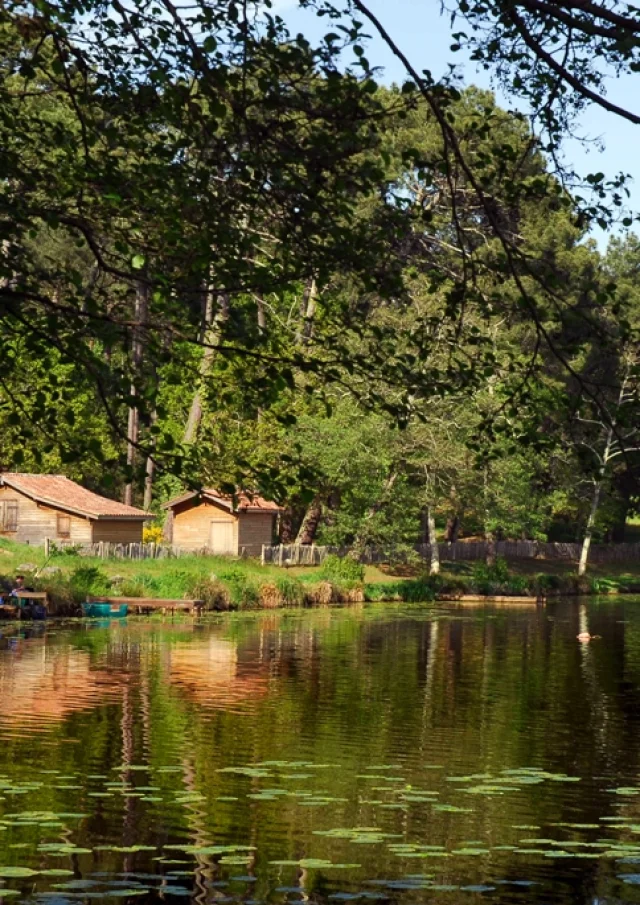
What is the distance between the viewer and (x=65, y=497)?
76.1m

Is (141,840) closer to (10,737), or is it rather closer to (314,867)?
(314,867)

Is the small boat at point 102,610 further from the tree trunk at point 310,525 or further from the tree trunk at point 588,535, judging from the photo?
the tree trunk at point 588,535

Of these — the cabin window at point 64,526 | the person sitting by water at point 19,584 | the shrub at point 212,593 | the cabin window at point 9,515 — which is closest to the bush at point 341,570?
the shrub at point 212,593

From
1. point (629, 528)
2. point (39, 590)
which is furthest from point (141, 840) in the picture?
point (629, 528)

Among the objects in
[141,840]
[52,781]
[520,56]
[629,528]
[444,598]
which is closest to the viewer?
[520,56]

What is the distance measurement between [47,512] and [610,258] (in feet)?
166

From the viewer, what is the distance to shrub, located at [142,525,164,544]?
280 ft

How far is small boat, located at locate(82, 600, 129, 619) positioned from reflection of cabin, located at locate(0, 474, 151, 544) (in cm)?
1535

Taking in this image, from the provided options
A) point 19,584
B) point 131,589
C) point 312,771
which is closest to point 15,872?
point 312,771

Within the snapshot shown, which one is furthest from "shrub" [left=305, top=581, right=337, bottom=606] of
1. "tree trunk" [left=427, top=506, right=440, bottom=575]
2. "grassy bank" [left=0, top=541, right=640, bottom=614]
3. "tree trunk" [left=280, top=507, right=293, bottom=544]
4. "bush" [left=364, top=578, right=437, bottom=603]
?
"tree trunk" [left=280, top=507, right=293, bottom=544]

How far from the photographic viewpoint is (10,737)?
1115 inches

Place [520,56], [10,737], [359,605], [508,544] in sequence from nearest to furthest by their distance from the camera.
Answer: [520,56] < [10,737] < [359,605] < [508,544]

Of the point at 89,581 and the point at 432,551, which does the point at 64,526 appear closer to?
the point at 89,581

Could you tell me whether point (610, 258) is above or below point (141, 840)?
above
